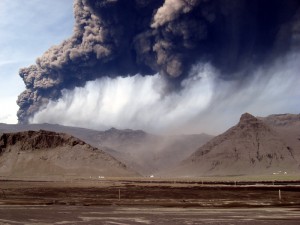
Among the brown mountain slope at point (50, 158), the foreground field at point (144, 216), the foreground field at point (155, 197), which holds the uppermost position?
the brown mountain slope at point (50, 158)

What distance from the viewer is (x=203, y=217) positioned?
31.8m

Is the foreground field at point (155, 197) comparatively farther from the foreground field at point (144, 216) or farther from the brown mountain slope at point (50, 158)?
the brown mountain slope at point (50, 158)

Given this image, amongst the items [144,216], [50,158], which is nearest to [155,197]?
[144,216]

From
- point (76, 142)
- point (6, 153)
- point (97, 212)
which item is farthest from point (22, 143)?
point (97, 212)

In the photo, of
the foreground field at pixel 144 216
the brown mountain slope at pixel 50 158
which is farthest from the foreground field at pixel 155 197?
the brown mountain slope at pixel 50 158

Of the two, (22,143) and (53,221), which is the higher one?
(22,143)

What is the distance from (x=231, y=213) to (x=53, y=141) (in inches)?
6458

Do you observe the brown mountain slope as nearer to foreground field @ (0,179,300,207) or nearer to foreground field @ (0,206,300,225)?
foreground field @ (0,179,300,207)

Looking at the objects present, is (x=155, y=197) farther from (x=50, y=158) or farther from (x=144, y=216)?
(x=50, y=158)

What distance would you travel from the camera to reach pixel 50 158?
595 feet

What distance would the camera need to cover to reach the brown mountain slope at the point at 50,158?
564ft

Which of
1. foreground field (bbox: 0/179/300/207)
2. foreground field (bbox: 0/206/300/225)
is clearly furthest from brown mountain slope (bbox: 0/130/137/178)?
foreground field (bbox: 0/206/300/225)

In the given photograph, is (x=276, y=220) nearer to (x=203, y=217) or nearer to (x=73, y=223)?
(x=203, y=217)

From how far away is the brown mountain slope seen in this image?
564 ft
